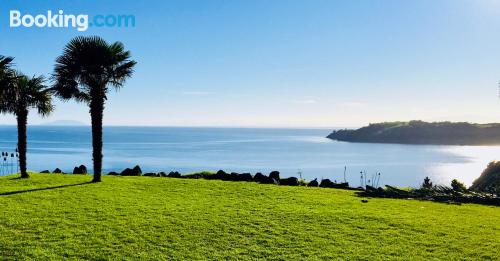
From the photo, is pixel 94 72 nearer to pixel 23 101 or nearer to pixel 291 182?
pixel 23 101

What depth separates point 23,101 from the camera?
2781cm

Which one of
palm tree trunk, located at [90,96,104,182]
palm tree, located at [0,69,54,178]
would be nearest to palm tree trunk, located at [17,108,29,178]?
palm tree, located at [0,69,54,178]

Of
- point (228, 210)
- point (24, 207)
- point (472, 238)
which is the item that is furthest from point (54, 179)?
point (472, 238)

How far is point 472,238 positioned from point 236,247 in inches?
346

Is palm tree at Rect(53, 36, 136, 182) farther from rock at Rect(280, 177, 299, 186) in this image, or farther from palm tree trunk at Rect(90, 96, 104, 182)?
rock at Rect(280, 177, 299, 186)

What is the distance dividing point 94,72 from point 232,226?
16.8 meters

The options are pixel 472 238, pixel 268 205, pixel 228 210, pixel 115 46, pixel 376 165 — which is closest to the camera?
pixel 472 238

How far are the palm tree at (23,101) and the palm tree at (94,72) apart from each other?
2.51 meters

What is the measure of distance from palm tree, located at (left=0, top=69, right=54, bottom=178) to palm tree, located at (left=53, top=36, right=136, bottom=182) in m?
2.51

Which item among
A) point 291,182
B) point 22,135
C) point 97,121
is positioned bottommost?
point 291,182

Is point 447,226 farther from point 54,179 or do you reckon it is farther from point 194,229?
point 54,179

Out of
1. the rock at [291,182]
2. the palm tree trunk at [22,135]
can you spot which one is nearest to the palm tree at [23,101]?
the palm tree trunk at [22,135]

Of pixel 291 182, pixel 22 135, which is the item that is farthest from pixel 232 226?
pixel 22 135

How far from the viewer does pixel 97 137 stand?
27375mm
